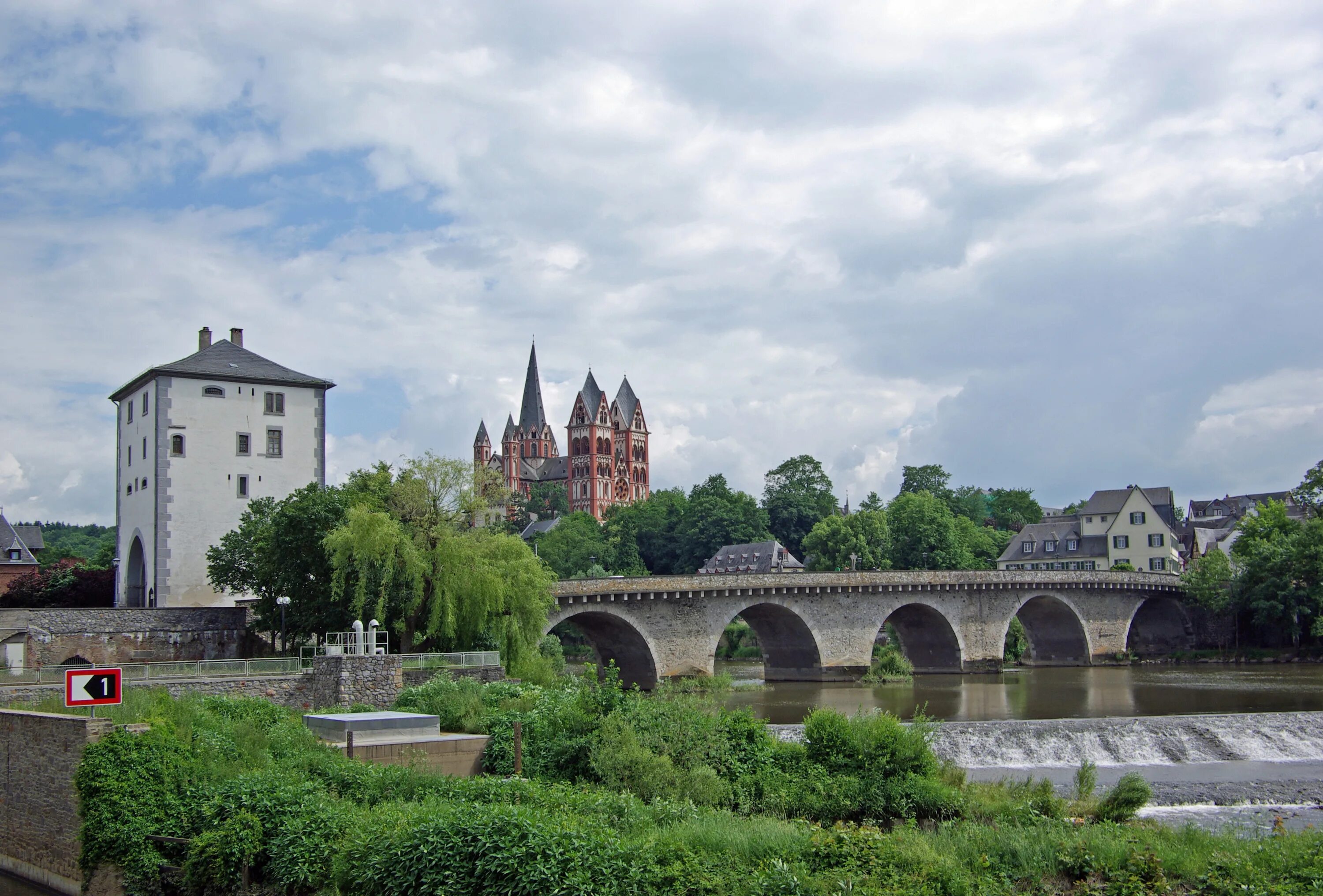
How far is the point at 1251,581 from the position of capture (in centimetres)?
7050

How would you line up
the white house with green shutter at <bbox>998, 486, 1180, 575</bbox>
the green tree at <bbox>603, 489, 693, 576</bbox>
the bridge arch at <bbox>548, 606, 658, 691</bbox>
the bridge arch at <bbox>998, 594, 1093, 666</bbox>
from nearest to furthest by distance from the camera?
the bridge arch at <bbox>548, 606, 658, 691</bbox> → the bridge arch at <bbox>998, 594, 1093, 666</bbox> → the white house with green shutter at <bbox>998, 486, 1180, 575</bbox> → the green tree at <bbox>603, 489, 693, 576</bbox>

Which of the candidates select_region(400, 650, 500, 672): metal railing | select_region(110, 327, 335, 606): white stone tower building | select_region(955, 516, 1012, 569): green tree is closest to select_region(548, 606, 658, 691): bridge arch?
select_region(110, 327, 335, 606): white stone tower building

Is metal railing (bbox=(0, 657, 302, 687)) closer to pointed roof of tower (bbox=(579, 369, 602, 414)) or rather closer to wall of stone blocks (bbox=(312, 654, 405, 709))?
wall of stone blocks (bbox=(312, 654, 405, 709))

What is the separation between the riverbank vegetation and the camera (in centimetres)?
1377

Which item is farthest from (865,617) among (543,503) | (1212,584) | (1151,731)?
(543,503)

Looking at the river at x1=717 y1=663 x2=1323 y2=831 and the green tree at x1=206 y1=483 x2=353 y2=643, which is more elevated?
the green tree at x1=206 y1=483 x2=353 y2=643

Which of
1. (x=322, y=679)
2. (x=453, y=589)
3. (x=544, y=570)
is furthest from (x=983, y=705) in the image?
(x=322, y=679)

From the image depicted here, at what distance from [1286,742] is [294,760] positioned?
29021 millimetres

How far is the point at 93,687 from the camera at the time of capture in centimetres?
1914

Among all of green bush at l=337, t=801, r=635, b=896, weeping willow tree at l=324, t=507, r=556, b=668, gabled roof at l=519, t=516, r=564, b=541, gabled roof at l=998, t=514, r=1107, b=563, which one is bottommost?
green bush at l=337, t=801, r=635, b=896

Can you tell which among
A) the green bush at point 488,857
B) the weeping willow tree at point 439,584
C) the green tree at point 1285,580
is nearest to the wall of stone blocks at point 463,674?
the weeping willow tree at point 439,584

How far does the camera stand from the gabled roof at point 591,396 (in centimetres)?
17725

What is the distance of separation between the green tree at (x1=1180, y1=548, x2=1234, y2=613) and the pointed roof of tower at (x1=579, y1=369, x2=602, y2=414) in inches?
4388

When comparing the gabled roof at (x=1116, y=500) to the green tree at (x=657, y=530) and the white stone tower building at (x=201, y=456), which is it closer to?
the green tree at (x=657, y=530)
